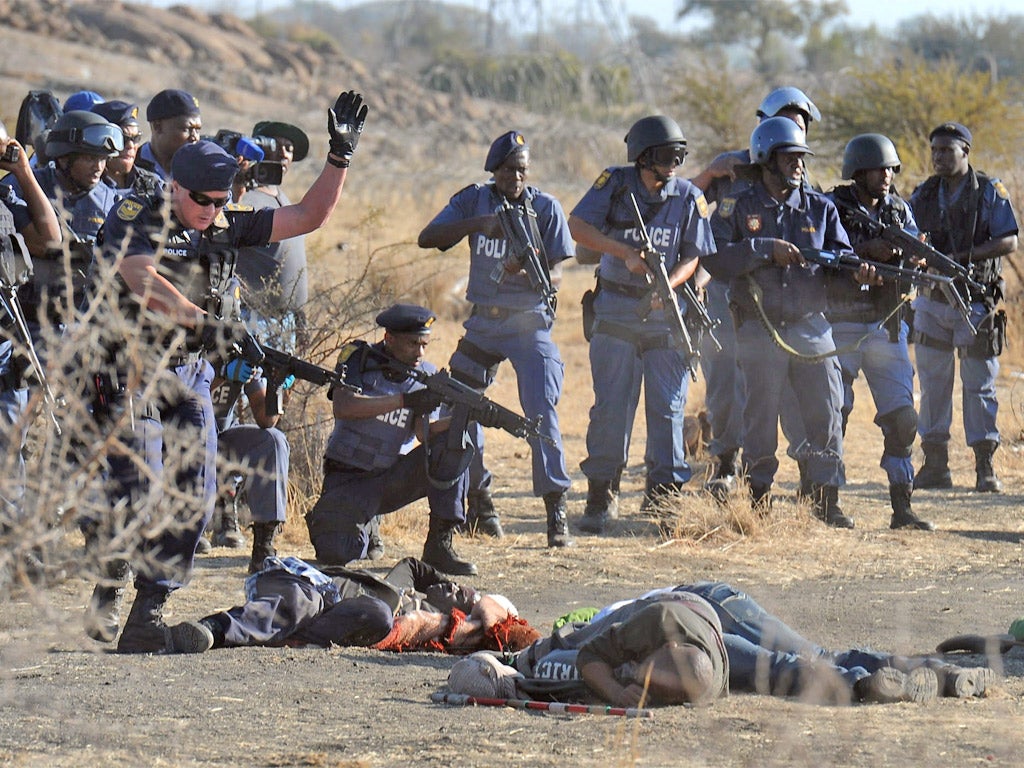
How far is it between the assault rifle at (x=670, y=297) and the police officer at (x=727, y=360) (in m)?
0.37

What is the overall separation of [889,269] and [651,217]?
1.28 metres

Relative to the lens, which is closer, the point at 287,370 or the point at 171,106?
the point at 287,370

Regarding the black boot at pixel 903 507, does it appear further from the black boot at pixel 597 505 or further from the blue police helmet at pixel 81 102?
the blue police helmet at pixel 81 102

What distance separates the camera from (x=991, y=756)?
462 cm

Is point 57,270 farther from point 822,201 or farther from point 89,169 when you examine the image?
point 822,201

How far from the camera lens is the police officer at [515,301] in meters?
8.56

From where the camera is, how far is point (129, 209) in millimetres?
6078

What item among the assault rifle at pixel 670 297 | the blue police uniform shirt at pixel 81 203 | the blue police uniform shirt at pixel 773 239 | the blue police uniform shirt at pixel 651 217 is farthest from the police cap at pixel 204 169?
the blue police uniform shirt at pixel 773 239

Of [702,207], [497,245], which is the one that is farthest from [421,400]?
[702,207]

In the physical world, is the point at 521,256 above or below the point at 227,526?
above

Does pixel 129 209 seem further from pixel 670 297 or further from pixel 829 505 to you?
pixel 829 505

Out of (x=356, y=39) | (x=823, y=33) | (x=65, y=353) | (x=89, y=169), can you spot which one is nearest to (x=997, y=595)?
(x=89, y=169)

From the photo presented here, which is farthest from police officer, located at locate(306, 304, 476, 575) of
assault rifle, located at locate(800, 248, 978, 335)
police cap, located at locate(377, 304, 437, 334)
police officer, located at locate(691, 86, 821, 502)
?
assault rifle, located at locate(800, 248, 978, 335)

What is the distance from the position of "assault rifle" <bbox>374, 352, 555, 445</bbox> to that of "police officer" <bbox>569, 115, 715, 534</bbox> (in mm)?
1493
